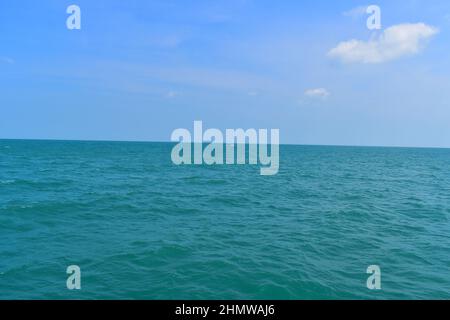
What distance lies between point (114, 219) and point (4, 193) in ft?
55.0

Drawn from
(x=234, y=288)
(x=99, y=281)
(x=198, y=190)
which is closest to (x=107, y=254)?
(x=99, y=281)

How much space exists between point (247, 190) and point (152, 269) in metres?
24.4

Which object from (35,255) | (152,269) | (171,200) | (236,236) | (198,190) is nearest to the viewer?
(152,269)

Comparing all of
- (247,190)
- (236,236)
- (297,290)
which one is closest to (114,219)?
(236,236)

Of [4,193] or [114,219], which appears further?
[4,193]

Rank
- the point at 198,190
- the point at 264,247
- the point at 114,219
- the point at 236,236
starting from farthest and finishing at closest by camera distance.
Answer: the point at 198,190, the point at 114,219, the point at 236,236, the point at 264,247

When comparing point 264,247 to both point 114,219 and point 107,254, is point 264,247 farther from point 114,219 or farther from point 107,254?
point 114,219

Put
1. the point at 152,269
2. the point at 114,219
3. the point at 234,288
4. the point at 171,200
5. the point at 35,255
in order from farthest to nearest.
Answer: the point at 171,200, the point at 114,219, the point at 35,255, the point at 152,269, the point at 234,288

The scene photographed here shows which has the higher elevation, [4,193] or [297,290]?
[4,193]

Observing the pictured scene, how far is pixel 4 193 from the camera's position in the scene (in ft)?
106

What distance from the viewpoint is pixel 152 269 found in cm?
1466

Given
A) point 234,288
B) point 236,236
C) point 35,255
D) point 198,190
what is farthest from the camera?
point 198,190

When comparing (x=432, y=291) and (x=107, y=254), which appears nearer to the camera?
(x=432, y=291)

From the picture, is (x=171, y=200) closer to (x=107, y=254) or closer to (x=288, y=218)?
(x=288, y=218)
